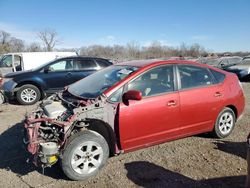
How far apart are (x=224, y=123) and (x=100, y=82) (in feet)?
8.32

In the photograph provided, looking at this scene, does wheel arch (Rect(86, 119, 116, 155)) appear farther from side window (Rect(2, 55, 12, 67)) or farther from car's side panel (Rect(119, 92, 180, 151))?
side window (Rect(2, 55, 12, 67))

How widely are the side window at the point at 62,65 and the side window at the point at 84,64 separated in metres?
0.22

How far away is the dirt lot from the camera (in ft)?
12.1

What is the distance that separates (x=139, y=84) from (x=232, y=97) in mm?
2047

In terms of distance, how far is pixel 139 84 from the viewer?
4.23m

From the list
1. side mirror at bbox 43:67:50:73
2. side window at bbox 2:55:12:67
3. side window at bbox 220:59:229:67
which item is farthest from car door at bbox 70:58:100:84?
side window at bbox 220:59:229:67

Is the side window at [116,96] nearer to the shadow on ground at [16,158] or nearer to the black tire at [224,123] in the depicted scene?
the shadow on ground at [16,158]

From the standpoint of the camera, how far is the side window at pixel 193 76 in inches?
184

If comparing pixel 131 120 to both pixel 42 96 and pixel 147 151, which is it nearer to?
pixel 147 151

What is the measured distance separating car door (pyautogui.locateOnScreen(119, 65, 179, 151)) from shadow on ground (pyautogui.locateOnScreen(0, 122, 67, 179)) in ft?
3.69

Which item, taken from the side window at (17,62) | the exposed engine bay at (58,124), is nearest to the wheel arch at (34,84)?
the exposed engine bay at (58,124)

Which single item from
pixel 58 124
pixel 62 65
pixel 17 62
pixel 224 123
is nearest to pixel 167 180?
pixel 58 124

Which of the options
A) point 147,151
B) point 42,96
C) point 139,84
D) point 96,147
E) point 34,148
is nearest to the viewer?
point 34,148

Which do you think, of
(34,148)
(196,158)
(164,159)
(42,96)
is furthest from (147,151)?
(42,96)
